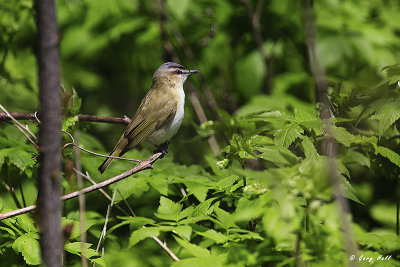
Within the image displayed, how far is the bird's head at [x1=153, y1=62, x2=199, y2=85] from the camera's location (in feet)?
16.5

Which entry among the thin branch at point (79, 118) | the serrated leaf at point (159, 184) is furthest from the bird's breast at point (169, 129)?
the serrated leaf at point (159, 184)

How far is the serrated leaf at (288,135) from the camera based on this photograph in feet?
8.67

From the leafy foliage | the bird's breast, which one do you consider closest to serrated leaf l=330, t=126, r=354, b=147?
the leafy foliage

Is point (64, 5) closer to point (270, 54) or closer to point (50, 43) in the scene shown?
point (270, 54)

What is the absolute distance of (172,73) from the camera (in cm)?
509

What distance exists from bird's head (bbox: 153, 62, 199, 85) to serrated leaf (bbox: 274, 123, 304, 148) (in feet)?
7.87

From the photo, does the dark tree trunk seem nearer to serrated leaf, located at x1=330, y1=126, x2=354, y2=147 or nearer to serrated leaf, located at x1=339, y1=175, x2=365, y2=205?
A: serrated leaf, located at x1=339, y1=175, x2=365, y2=205

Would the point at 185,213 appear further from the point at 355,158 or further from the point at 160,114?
the point at 160,114

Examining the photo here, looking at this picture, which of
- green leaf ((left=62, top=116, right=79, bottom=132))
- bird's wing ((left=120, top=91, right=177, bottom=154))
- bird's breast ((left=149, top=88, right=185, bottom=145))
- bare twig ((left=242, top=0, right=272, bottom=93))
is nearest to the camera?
green leaf ((left=62, top=116, right=79, bottom=132))

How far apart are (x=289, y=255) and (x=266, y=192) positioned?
1.53 ft

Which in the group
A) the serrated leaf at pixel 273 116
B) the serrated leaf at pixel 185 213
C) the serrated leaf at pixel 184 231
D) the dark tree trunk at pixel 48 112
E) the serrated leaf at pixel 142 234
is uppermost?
the dark tree trunk at pixel 48 112

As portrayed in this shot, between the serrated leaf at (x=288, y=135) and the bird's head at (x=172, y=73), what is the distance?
94.5 inches

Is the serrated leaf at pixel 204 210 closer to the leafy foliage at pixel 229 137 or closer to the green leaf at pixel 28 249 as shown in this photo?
the leafy foliage at pixel 229 137

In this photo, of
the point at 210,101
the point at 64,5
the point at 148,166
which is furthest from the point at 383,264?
the point at 64,5
